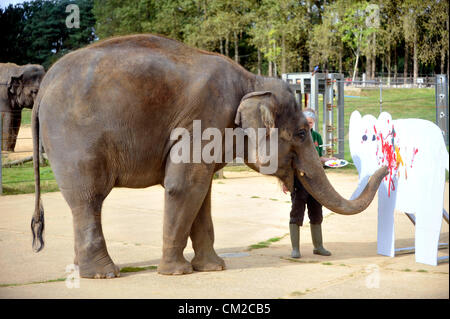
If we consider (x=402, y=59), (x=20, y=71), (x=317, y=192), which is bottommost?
(x=317, y=192)

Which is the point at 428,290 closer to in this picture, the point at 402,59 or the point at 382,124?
Answer: the point at 382,124

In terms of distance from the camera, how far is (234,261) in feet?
20.2

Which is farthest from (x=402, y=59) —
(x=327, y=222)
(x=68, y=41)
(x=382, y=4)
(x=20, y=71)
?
(x=327, y=222)

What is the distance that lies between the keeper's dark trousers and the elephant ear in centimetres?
104

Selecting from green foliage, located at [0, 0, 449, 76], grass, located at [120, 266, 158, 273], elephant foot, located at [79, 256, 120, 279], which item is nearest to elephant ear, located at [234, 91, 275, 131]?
grass, located at [120, 266, 158, 273]

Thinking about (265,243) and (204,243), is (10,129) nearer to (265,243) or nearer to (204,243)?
(265,243)

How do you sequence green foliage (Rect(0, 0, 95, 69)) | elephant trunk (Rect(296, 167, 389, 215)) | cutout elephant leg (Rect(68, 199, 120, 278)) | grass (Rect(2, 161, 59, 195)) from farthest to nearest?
green foliage (Rect(0, 0, 95, 69))
grass (Rect(2, 161, 59, 195))
elephant trunk (Rect(296, 167, 389, 215))
cutout elephant leg (Rect(68, 199, 120, 278))

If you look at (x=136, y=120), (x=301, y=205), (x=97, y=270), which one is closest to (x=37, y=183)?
(x=97, y=270)

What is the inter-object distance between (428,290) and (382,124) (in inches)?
85.2

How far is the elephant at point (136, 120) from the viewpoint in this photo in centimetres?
521

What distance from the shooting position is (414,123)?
5953mm

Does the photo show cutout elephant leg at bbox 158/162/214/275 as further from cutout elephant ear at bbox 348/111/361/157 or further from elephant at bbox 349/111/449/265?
cutout elephant ear at bbox 348/111/361/157

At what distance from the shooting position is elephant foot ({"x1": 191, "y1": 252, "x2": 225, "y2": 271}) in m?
5.74

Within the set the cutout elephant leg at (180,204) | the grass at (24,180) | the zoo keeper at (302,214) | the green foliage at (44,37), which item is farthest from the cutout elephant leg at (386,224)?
the green foliage at (44,37)
